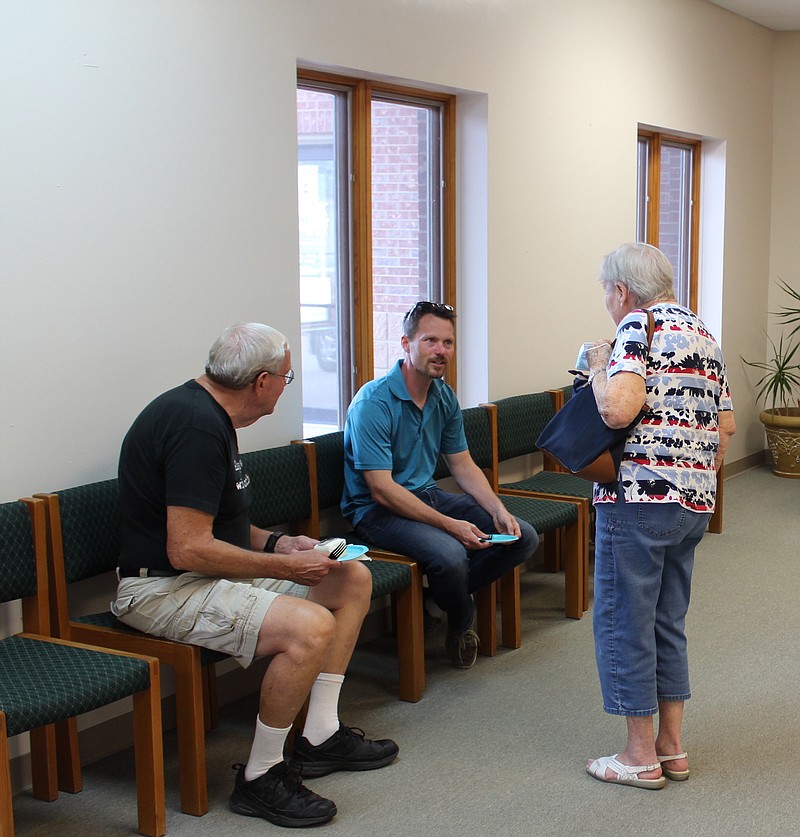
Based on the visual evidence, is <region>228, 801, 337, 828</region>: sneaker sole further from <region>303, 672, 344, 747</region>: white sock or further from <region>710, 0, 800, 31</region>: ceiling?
<region>710, 0, 800, 31</region>: ceiling

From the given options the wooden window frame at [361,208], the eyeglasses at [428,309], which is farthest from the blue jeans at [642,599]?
the wooden window frame at [361,208]

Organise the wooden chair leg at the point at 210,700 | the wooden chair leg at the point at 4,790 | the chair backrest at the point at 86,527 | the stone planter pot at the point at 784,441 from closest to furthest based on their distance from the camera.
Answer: the wooden chair leg at the point at 4,790, the chair backrest at the point at 86,527, the wooden chair leg at the point at 210,700, the stone planter pot at the point at 784,441

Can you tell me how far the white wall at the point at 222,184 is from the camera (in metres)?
3.02

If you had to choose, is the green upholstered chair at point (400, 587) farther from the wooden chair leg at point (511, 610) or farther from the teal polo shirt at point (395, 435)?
the wooden chair leg at point (511, 610)

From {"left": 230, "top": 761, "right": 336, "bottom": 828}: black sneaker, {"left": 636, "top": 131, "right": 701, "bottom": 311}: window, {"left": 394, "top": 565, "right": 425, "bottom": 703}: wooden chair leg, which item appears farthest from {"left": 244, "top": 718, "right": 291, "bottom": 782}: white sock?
{"left": 636, "top": 131, "right": 701, "bottom": 311}: window

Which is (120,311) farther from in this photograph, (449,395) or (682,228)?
(682,228)

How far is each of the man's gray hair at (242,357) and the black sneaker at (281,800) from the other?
1.03 m

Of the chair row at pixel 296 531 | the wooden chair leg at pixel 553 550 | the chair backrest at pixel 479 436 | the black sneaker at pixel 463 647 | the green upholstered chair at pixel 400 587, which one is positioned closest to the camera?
the chair row at pixel 296 531

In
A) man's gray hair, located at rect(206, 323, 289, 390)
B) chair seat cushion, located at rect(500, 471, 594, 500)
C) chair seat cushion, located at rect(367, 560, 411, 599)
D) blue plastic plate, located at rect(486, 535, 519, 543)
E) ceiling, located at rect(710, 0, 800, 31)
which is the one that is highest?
ceiling, located at rect(710, 0, 800, 31)

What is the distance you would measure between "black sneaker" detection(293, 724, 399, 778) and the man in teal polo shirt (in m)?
0.68

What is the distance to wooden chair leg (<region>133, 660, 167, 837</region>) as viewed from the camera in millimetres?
2617

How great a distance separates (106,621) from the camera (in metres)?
2.98

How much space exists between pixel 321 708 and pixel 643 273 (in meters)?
1.51

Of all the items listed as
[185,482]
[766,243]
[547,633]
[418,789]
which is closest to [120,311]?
[185,482]
